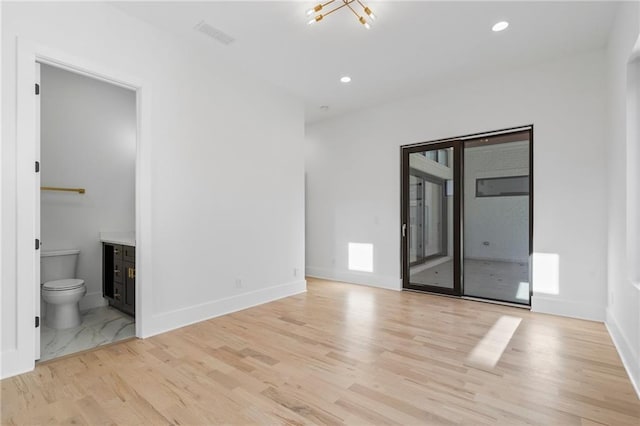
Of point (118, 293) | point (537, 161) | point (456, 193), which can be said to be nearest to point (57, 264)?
point (118, 293)

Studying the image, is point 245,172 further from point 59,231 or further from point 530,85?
point 530,85

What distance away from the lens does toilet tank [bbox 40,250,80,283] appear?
3.58 meters

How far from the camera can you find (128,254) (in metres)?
3.57

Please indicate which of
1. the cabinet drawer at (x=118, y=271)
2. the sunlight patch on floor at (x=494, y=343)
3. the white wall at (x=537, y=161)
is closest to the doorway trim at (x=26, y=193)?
the cabinet drawer at (x=118, y=271)

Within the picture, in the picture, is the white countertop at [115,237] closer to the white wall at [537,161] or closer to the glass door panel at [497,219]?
the white wall at [537,161]

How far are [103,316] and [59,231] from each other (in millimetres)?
1176

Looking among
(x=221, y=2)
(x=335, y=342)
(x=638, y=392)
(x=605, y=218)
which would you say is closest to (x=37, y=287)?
(x=335, y=342)

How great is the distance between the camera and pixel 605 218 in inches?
142

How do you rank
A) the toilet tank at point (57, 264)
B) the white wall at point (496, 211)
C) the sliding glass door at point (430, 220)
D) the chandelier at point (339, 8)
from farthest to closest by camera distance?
the sliding glass door at point (430, 220) → the white wall at point (496, 211) → the toilet tank at point (57, 264) → the chandelier at point (339, 8)

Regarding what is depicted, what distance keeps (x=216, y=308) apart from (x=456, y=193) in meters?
3.64

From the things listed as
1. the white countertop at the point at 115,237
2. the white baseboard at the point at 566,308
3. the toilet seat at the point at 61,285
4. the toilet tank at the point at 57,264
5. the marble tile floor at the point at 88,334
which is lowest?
the marble tile floor at the point at 88,334

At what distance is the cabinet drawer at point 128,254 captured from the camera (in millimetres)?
3459

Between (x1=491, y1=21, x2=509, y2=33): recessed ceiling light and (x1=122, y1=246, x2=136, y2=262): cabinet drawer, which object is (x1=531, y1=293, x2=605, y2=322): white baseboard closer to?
(x1=491, y1=21, x2=509, y2=33): recessed ceiling light

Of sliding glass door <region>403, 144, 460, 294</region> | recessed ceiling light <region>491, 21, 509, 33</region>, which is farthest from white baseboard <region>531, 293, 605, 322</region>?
recessed ceiling light <region>491, 21, 509, 33</region>
